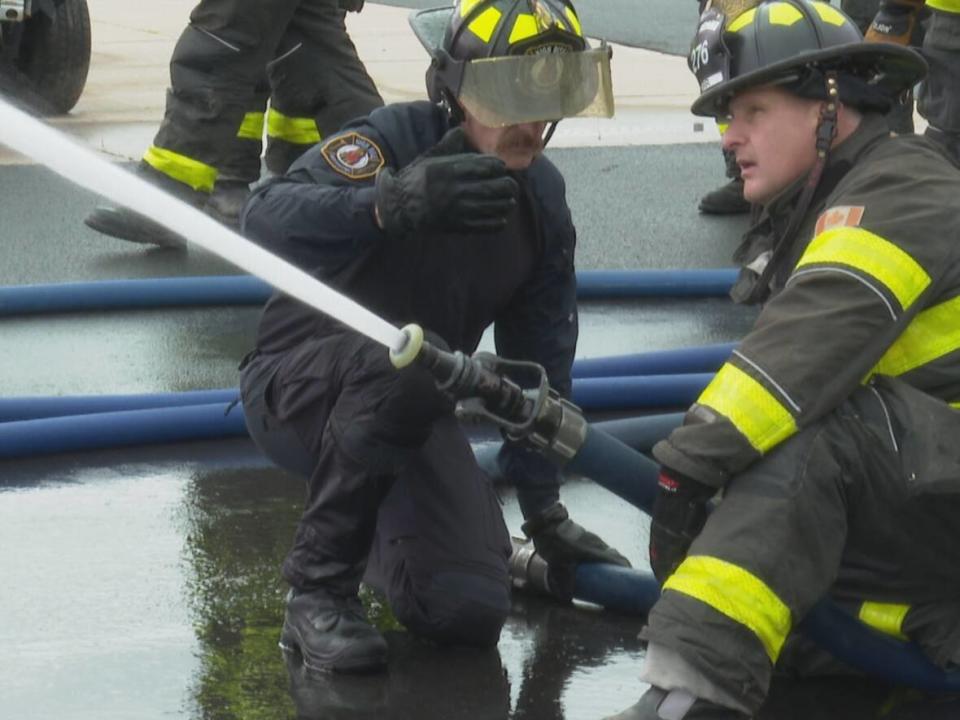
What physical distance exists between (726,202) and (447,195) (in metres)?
4.35

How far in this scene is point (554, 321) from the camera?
3727 millimetres

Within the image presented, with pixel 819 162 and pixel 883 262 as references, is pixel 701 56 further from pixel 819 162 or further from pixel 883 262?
Answer: pixel 883 262

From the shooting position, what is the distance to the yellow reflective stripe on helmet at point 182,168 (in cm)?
635

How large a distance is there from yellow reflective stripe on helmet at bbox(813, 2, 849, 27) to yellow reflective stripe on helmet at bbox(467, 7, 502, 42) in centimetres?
58

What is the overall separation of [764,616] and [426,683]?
73 cm

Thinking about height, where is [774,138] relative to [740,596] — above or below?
above

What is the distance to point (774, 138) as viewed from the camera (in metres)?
3.16

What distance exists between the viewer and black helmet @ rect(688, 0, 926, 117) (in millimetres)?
3105

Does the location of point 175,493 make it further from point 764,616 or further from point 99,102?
point 99,102

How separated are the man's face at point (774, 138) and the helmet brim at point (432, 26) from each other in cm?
65

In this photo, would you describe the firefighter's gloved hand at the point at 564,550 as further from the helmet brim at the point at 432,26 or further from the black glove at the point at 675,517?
the helmet brim at the point at 432,26

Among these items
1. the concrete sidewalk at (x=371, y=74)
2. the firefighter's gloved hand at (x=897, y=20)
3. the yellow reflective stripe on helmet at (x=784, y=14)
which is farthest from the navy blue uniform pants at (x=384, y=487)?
the concrete sidewalk at (x=371, y=74)

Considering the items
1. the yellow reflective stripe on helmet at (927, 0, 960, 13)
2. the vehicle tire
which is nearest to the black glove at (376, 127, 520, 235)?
the yellow reflective stripe on helmet at (927, 0, 960, 13)

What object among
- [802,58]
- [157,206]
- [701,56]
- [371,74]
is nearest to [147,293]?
[701,56]
